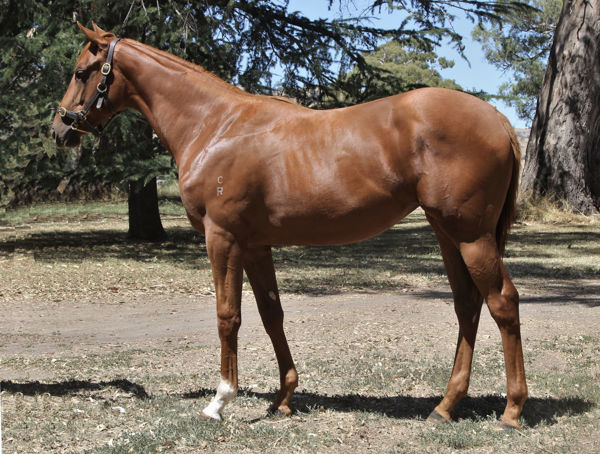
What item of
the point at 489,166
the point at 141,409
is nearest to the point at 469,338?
the point at 489,166

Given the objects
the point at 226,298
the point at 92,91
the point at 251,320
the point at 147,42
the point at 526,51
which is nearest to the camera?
the point at 226,298

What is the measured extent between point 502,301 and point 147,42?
10400 mm

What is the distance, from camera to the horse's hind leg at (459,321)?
4.84 m

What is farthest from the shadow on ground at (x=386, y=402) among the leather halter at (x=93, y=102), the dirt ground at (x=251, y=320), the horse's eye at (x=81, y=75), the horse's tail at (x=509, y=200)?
the horse's eye at (x=81, y=75)

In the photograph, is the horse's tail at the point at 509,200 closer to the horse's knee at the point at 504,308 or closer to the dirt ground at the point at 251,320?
the horse's knee at the point at 504,308

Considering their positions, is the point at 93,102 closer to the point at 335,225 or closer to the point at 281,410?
the point at 335,225

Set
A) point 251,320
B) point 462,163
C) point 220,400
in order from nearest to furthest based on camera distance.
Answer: point 462,163 < point 220,400 < point 251,320

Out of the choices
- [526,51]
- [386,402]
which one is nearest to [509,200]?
[386,402]

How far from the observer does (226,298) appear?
477cm

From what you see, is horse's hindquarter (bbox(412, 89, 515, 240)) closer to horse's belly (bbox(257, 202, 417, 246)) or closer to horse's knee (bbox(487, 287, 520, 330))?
horse's belly (bbox(257, 202, 417, 246))

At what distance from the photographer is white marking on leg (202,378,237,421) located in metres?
4.86

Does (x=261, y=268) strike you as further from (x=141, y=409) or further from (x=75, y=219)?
(x=75, y=219)

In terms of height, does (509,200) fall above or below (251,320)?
above

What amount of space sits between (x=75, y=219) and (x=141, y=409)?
18.9 metres
